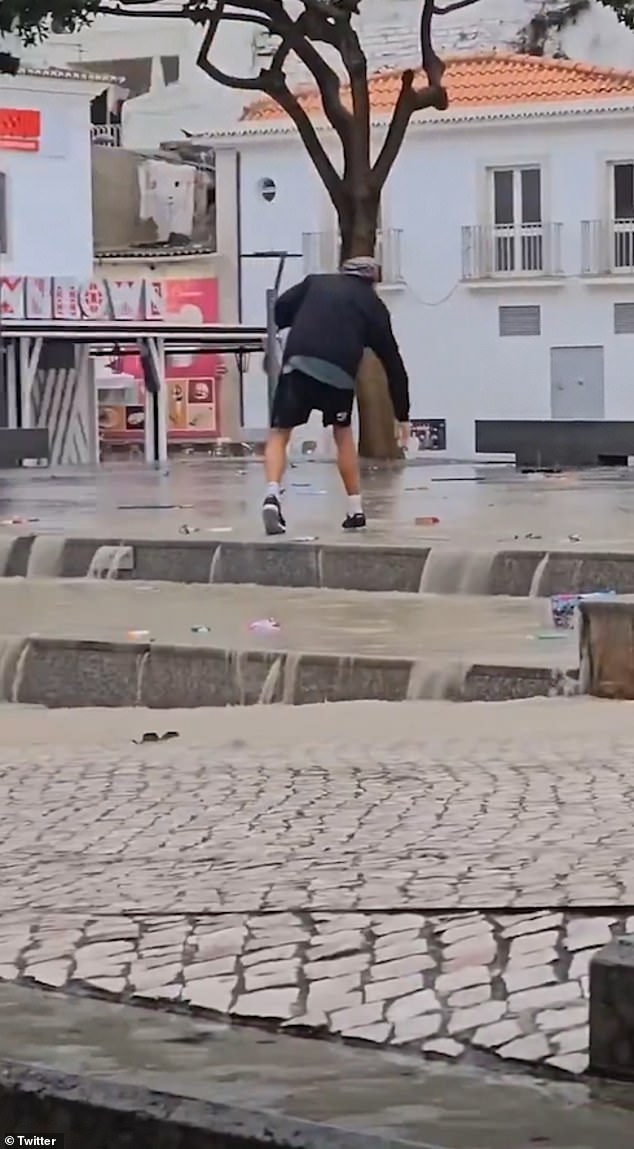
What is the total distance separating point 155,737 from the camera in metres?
7.96

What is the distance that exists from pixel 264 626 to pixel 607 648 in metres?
2.08

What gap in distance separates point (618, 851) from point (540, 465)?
2017 centimetres

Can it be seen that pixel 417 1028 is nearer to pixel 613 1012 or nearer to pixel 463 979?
pixel 463 979

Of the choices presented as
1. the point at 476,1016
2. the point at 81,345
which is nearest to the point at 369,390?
the point at 81,345

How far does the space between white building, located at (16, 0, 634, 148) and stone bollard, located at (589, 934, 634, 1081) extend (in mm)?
47090

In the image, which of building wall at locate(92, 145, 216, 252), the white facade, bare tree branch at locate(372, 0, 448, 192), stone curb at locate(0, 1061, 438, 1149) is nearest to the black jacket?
stone curb at locate(0, 1061, 438, 1149)

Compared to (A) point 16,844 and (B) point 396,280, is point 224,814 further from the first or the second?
(B) point 396,280

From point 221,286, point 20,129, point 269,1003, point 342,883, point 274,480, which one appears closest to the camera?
point 269,1003

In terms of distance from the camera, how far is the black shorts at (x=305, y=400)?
42.4ft

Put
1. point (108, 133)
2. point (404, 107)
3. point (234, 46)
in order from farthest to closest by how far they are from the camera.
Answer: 1. point (234, 46)
2. point (108, 133)
3. point (404, 107)

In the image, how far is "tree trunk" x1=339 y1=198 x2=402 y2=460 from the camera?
2636cm

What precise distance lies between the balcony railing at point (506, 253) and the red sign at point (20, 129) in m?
12.7

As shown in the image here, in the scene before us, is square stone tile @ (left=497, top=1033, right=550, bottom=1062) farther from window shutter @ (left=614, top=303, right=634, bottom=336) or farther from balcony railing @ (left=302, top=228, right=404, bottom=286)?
balcony railing @ (left=302, top=228, right=404, bottom=286)

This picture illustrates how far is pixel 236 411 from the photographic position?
48375 mm
